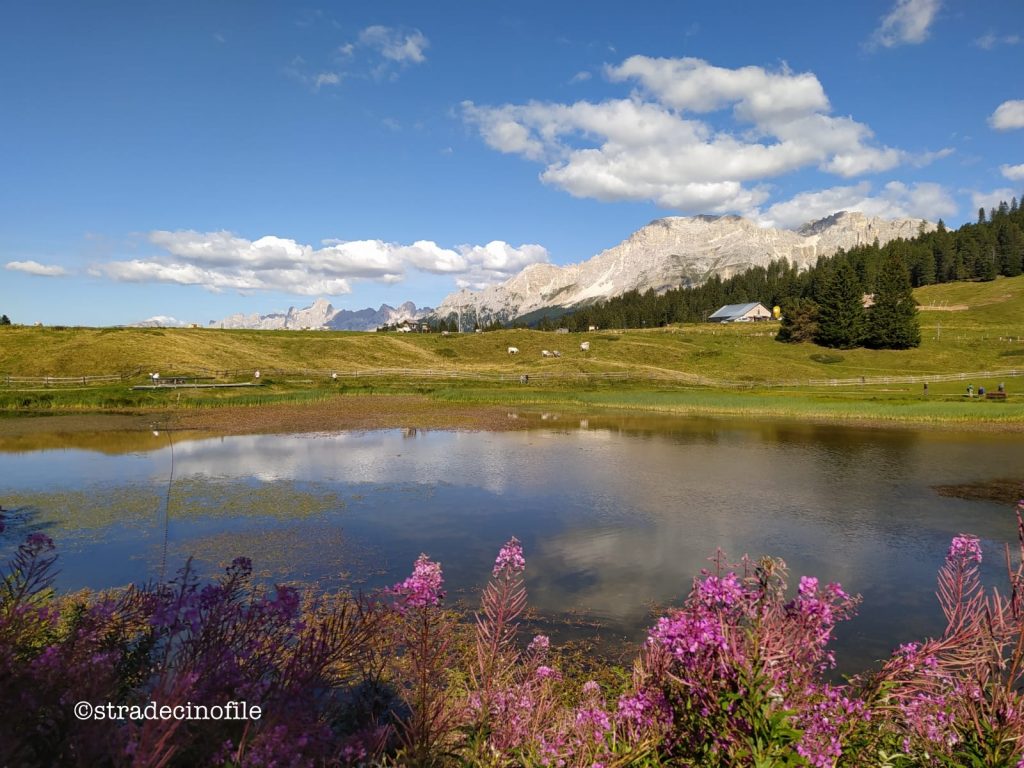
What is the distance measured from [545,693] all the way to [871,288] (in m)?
180

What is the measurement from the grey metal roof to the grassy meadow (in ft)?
156

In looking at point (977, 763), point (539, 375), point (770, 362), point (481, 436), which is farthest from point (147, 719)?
point (770, 362)

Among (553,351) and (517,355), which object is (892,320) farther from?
(517,355)

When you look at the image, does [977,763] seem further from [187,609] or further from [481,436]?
[481,436]

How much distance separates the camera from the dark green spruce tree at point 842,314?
110m

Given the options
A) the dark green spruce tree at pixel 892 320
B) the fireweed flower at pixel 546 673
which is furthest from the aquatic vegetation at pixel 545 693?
the dark green spruce tree at pixel 892 320

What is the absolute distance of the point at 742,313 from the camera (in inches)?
7032

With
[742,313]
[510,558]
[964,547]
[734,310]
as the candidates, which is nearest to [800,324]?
[742,313]

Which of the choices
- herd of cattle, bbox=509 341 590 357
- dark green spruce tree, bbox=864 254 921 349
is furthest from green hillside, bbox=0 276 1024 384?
dark green spruce tree, bbox=864 254 921 349

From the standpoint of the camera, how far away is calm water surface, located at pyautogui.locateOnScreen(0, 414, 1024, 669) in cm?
1512

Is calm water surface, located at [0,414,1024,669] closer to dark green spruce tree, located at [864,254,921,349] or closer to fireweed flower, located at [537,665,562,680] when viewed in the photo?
fireweed flower, located at [537,665,562,680]

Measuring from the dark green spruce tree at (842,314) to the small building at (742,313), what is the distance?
56.1 metres

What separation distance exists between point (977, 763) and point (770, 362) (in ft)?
328

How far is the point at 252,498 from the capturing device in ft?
75.6
